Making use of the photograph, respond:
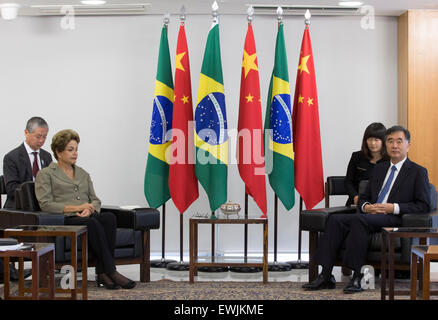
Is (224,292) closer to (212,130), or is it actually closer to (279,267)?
(279,267)

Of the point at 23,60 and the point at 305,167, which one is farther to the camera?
the point at 23,60

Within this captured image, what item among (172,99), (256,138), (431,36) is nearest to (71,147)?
(172,99)

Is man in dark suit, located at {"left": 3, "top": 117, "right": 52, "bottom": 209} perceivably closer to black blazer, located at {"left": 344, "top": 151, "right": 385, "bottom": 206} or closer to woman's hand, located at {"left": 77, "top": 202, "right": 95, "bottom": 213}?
woman's hand, located at {"left": 77, "top": 202, "right": 95, "bottom": 213}

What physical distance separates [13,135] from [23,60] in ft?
2.56

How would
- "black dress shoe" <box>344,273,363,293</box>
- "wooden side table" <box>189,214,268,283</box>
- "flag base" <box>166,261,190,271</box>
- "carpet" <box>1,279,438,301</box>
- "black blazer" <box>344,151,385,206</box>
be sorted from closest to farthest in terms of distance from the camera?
1. "carpet" <box>1,279,438,301</box>
2. "black dress shoe" <box>344,273,363,293</box>
3. "wooden side table" <box>189,214,268,283</box>
4. "black blazer" <box>344,151,385,206</box>
5. "flag base" <box>166,261,190,271</box>

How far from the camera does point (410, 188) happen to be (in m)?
4.92

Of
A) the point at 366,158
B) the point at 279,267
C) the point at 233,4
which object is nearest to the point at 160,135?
the point at 233,4

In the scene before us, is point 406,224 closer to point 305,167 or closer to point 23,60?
point 305,167

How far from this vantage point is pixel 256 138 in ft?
19.5

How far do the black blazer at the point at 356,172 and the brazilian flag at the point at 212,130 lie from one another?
110 cm

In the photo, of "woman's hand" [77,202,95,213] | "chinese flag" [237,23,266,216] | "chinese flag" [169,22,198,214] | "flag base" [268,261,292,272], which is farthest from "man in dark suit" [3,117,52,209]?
"flag base" [268,261,292,272]

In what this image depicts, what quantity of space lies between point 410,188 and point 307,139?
1.29 meters

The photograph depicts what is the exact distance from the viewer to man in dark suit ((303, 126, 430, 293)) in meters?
4.80

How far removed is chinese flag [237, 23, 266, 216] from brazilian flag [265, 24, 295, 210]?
99mm
